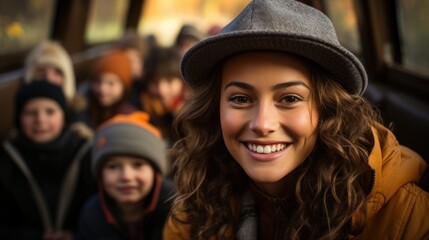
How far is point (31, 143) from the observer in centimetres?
268

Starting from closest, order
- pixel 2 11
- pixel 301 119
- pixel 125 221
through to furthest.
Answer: pixel 301 119, pixel 125 221, pixel 2 11

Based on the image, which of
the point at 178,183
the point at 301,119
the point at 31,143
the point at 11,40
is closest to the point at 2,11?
the point at 11,40

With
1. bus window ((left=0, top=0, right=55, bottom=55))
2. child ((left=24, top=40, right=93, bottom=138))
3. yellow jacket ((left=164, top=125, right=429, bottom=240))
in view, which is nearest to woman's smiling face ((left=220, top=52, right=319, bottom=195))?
yellow jacket ((left=164, top=125, right=429, bottom=240))

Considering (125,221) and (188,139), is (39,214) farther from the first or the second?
(188,139)

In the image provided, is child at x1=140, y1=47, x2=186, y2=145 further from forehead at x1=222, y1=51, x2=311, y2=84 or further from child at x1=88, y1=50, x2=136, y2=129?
forehead at x1=222, y1=51, x2=311, y2=84

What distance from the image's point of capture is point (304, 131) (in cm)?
120

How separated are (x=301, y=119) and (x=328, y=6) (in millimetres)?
4536

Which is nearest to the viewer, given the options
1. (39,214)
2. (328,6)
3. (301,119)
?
(301,119)

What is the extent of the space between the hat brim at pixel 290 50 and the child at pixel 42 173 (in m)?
1.64

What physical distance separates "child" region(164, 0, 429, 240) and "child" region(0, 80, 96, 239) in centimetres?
151

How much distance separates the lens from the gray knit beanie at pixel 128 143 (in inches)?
86.1

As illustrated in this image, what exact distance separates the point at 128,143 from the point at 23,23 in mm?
3071

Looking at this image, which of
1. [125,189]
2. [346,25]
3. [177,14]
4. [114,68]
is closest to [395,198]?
[125,189]

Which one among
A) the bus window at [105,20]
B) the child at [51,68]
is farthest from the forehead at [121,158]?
the bus window at [105,20]
